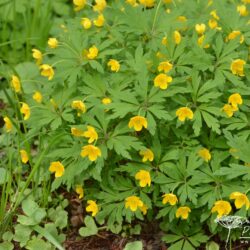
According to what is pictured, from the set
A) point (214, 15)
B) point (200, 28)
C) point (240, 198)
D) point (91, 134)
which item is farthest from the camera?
point (214, 15)

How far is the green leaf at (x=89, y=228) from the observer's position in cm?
318

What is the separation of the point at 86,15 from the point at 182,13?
0.84m

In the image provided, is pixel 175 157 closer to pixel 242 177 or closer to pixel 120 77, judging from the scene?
pixel 242 177

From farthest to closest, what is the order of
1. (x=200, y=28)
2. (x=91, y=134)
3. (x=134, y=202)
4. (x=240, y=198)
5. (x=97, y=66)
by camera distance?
1. (x=200, y=28)
2. (x=97, y=66)
3. (x=134, y=202)
4. (x=91, y=134)
5. (x=240, y=198)

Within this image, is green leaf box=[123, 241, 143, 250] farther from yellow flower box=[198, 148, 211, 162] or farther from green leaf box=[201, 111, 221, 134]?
green leaf box=[201, 111, 221, 134]

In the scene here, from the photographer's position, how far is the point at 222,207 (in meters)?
2.71

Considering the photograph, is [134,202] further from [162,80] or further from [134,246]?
[162,80]

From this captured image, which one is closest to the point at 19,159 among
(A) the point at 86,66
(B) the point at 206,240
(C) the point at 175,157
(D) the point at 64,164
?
(D) the point at 64,164

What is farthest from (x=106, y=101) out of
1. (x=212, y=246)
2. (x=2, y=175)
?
(x=212, y=246)

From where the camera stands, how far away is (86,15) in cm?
385

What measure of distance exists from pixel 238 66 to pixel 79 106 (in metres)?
0.93

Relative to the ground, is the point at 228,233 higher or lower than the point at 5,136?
lower

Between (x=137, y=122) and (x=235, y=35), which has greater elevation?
(x=235, y=35)

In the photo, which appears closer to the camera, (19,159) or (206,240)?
(206,240)
